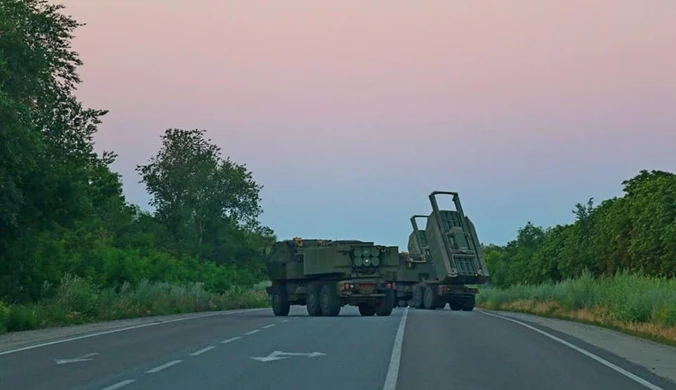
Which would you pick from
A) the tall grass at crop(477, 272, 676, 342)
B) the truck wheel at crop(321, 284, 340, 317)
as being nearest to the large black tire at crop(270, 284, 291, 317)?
the truck wheel at crop(321, 284, 340, 317)

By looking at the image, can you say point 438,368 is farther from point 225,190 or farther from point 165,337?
point 225,190

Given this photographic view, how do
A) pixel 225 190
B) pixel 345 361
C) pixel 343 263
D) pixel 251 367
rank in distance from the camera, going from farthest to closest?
pixel 225 190 < pixel 343 263 < pixel 345 361 < pixel 251 367

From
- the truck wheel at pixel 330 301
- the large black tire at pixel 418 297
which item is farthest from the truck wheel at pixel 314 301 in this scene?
the large black tire at pixel 418 297

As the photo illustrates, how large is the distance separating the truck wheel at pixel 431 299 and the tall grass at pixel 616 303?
4.45 metres

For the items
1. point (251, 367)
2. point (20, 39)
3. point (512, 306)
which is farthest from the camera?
point (512, 306)

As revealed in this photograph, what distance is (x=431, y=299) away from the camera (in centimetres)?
5178

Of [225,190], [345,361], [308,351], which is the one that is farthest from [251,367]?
[225,190]

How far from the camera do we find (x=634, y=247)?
179 feet

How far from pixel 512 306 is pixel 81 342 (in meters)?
38.1

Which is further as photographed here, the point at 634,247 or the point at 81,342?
the point at 634,247

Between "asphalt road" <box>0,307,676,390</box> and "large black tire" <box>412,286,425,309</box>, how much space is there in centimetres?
2624

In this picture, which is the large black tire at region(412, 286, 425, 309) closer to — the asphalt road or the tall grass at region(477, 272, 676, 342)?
the tall grass at region(477, 272, 676, 342)

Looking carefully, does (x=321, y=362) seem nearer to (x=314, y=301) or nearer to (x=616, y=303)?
(x=616, y=303)

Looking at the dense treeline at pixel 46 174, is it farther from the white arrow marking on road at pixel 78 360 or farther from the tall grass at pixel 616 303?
the tall grass at pixel 616 303
